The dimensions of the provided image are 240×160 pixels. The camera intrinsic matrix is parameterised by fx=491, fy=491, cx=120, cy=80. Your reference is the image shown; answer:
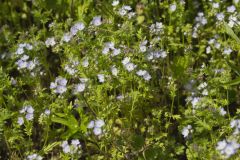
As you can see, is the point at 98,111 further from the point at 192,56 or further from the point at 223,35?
the point at 223,35

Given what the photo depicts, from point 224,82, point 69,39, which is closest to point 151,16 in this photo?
point 69,39

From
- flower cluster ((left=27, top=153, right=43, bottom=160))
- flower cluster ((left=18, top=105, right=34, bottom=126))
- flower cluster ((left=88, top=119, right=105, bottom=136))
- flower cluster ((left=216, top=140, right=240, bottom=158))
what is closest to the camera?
flower cluster ((left=216, top=140, right=240, bottom=158))

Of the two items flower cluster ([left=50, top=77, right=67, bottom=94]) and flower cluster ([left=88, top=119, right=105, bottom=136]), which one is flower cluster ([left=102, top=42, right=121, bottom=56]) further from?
flower cluster ([left=88, top=119, right=105, bottom=136])

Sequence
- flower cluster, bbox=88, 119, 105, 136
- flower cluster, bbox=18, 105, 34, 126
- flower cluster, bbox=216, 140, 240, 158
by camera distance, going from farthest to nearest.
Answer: flower cluster, bbox=18, 105, 34, 126 → flower cluster, bbox=88, 119, 105, 136 → flower cluster, bbox=216, 140, 240, 158

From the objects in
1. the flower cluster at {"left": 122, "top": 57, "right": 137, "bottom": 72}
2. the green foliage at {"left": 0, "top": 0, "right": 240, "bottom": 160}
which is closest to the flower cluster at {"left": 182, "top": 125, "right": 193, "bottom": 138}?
the green foliage at {"left": 0, "top": 0, "right": 240, "bottom": 160}

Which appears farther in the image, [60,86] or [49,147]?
[60,86]

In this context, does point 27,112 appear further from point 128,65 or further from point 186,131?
point 186,131

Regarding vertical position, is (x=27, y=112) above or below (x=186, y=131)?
above

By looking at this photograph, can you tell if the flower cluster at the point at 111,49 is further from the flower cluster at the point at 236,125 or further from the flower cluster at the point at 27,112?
the flower cluster at the point at 236,125

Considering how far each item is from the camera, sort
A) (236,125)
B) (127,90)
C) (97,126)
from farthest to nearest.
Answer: (127,90), (97,126), (236,125)

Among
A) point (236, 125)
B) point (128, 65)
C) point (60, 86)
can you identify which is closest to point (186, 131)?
point (236, 125)

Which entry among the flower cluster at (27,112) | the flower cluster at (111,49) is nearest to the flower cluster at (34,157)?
the flower cluster at (27,112)
